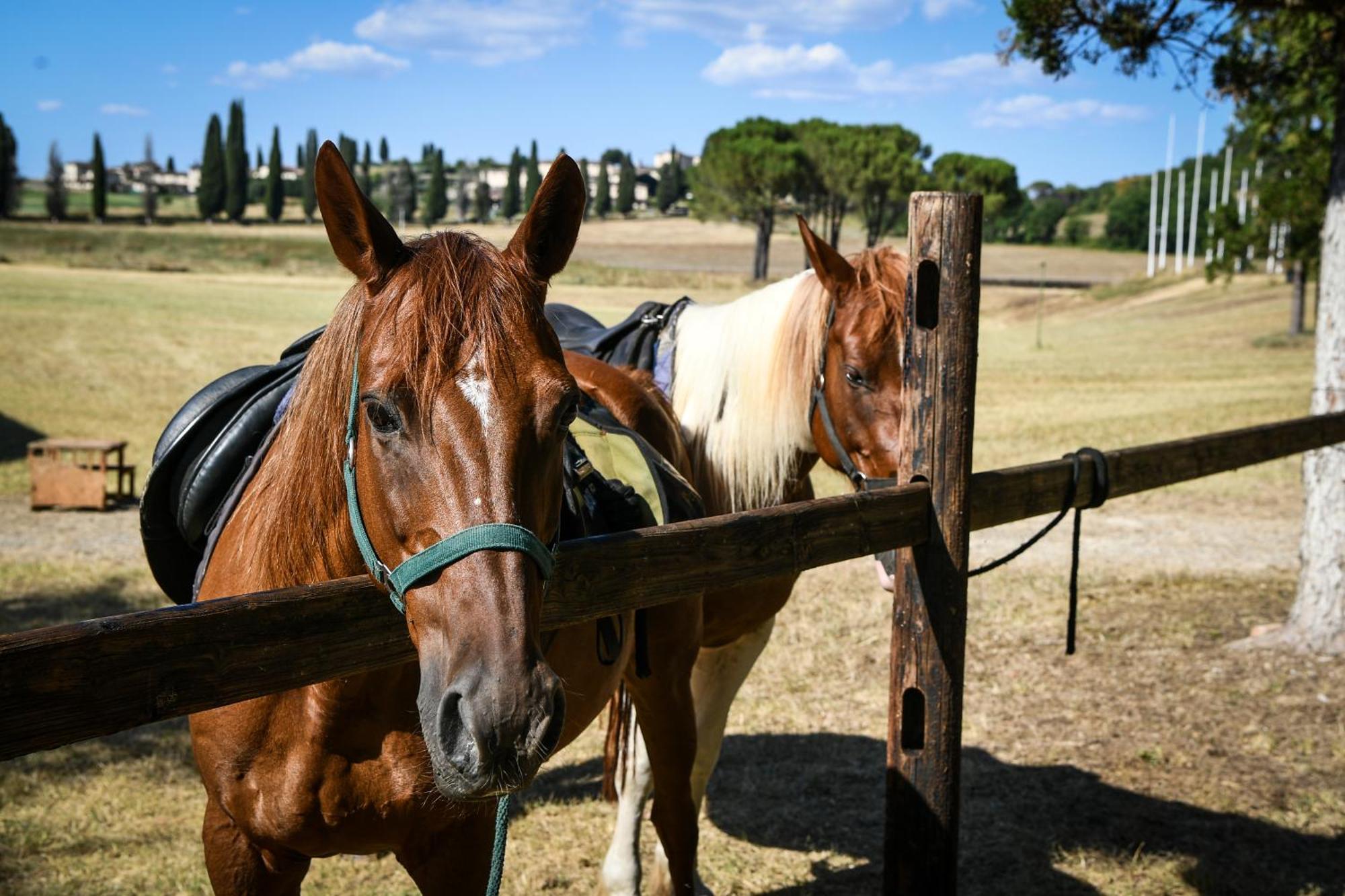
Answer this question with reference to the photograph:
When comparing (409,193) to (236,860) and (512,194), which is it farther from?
(236,860)

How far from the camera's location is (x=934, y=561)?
2.60 metres

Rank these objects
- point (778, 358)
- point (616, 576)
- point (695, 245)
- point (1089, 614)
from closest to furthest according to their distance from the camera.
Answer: point (616, 576) → point (778, 358) → point (1089, 614) → point (695, 245)

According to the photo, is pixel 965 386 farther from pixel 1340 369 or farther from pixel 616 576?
pixel 1340 369

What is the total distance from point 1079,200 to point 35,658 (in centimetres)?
13779

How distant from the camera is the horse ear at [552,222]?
1.88 m

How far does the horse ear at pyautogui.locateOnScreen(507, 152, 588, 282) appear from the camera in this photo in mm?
1875

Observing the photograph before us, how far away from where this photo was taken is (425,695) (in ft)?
4.97

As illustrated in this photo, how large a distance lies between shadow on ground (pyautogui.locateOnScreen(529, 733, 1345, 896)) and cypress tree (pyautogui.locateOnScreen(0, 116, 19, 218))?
67502 mm

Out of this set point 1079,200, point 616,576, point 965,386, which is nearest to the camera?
point 616,576

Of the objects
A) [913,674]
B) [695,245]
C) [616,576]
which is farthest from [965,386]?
[695,245]

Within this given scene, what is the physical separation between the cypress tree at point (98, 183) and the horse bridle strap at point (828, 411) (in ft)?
251

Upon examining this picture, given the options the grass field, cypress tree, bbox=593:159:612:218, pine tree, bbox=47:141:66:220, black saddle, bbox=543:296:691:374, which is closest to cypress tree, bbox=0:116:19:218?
pine tree, bbox=47:141:66:220

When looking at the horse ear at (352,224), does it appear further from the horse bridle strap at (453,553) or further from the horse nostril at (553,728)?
the horse nostril at (553,728)

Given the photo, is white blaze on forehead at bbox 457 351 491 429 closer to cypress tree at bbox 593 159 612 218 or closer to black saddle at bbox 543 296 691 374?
black saddle at bbox 543 296 691 374
